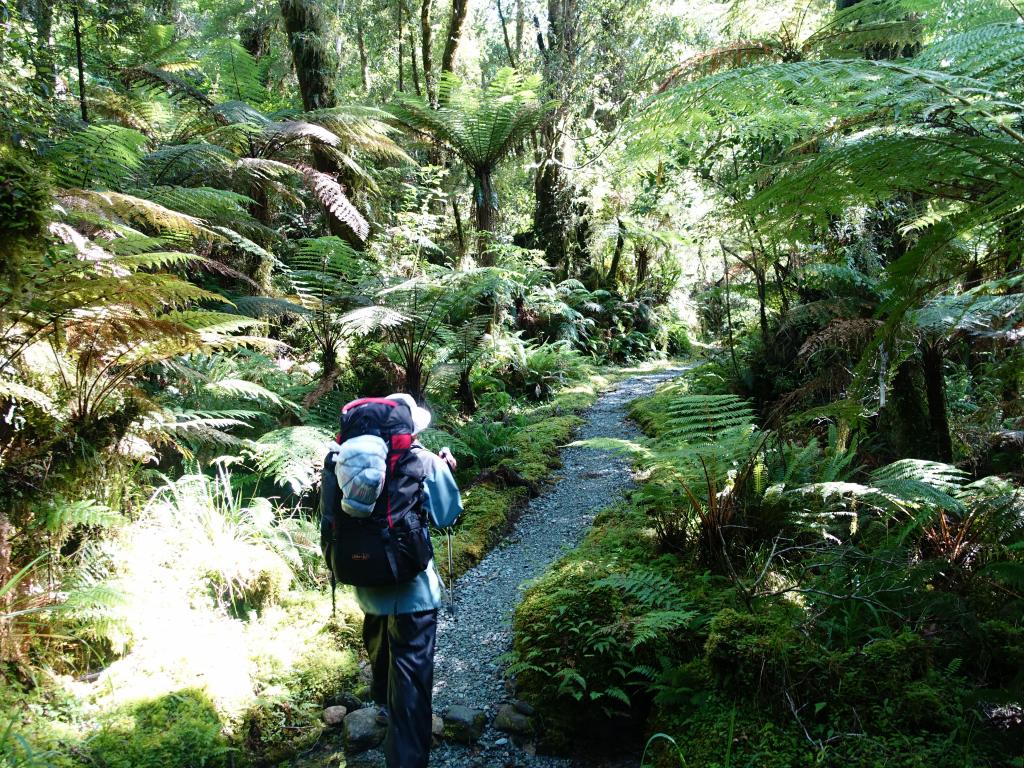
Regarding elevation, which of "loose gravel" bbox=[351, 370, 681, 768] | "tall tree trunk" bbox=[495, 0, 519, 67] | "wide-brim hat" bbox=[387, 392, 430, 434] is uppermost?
"tall tree trunk" bbox=[495, 0, 519, 67]

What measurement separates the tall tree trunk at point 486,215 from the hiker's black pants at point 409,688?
5.70m

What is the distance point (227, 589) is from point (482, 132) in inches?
225

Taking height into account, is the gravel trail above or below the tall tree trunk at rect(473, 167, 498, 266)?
below

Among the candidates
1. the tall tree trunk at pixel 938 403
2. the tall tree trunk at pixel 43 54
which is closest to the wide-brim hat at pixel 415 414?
the tall tree trunk at pixel 938 403

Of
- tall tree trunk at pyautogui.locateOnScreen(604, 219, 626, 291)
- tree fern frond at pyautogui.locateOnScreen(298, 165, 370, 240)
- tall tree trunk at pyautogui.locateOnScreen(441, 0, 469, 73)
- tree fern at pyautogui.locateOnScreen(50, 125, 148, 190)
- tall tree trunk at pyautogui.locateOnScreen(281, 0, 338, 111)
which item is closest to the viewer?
tree fern at pyautogui.locateOnScreen(50, 125, 148, 190)

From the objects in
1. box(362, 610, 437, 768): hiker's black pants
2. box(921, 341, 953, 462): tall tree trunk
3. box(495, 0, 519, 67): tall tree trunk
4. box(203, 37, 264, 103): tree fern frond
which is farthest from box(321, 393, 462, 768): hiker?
box(495, 0, 519, 67): tall tree trunk

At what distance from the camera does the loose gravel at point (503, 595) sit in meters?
2.45

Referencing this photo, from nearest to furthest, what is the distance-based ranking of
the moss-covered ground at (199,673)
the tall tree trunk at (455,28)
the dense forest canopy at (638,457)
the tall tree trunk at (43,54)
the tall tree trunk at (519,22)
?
the dense forest canopy at (638,457) → the moss-covered ground at (199,673) → the tall tree trunk at (43,54) → the tall tree trunk at (455,28) → the tall tree trunk at (519,22)

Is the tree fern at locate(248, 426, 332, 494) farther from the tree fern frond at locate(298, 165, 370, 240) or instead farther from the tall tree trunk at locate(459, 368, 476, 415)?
the tree fern frond at locate(298, 165, 370, 240)

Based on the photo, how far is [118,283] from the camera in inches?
97.7

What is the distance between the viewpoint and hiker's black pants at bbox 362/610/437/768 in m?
2.20

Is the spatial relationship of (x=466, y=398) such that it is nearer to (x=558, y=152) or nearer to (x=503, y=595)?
(x=503, y=595)

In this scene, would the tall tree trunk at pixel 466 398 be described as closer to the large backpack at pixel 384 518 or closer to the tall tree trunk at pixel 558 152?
the large backpack at pixel 384 518

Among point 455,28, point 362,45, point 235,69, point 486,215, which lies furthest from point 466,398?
point 362,45
